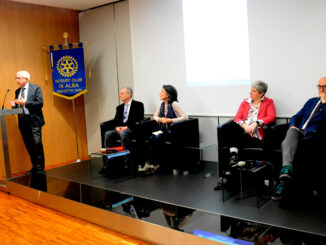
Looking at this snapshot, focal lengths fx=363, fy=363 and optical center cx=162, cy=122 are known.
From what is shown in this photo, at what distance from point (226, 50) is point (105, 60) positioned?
8.00ft

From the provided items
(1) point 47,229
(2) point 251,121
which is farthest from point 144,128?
(1) point 47,229

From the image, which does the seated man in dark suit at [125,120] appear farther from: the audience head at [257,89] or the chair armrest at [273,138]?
the chair armrest at [273,138]

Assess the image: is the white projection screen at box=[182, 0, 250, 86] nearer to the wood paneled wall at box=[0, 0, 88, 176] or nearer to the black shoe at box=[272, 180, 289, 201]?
the black shoe at box=[272, 180, 289, 201]

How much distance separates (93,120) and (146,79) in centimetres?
154

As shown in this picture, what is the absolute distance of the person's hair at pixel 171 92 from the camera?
5.17 meters

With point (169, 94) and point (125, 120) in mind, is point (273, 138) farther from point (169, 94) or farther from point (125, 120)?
point (125, 120)

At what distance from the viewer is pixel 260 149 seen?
4109 mm

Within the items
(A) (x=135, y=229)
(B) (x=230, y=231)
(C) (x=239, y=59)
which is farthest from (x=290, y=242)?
(C) (x=239, y=59)

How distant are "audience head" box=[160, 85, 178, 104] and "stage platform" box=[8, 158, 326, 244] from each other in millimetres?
1105

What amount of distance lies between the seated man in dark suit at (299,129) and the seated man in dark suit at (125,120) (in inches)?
88.3

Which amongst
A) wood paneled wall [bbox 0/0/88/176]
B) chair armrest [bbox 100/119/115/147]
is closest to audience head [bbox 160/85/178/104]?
chair armrest [bbox 100/119/115/147]

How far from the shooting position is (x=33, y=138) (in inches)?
212

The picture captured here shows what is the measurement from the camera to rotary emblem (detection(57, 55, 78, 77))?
20.4ft

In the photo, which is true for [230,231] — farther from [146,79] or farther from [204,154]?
[146,79]
